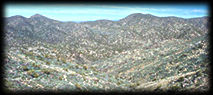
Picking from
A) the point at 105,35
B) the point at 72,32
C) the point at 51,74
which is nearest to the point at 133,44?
the point at 105,35

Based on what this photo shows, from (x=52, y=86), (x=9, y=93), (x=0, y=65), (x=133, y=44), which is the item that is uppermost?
(x=133, y=44)

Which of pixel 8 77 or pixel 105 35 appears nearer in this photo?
pixel 8 77

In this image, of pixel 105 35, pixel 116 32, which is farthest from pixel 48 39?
pixel 116 32

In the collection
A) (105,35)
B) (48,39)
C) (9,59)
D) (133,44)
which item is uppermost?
(105,35)

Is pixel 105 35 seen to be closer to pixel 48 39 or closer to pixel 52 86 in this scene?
pixel 48 39

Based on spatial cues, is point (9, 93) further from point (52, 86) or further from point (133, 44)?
point (133, 44)

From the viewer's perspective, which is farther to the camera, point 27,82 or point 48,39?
point 48,39

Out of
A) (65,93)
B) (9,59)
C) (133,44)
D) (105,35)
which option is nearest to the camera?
(65,93)

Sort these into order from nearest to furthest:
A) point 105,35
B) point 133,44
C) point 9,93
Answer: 1. point 9,93
2. point 133,44
3. point 105,35

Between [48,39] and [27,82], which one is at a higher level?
[48,39]
